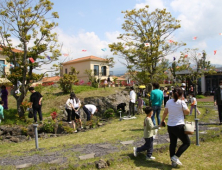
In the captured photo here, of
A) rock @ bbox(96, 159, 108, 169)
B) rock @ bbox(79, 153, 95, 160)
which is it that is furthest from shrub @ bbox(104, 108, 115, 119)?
rock @ bbox(96, 159, 108, 169)

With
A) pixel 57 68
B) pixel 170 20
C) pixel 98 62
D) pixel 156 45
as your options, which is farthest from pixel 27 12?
pixel 98 62

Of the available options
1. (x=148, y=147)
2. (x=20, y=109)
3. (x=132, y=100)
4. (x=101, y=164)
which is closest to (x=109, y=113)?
(x=132, y=100)

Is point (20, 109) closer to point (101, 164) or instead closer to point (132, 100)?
point (132, 100)

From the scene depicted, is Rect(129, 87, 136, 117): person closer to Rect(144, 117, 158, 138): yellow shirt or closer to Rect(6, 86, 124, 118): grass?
Rect(6, 86, 124, 118): grass

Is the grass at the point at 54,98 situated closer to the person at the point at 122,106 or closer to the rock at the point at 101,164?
the person at the point at 122,106

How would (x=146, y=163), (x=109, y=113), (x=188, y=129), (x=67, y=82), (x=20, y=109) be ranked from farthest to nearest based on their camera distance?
(x=67, y=82), (x=109, y=113), (x=20, y=109), (x=146, y=163), (x=188, y=129)

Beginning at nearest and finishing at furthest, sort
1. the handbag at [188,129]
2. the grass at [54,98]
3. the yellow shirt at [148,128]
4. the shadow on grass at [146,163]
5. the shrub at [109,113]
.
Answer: the handbag at [188,129], the shadow on grass at [146,163], the yellow shirt at [148,128], the shrub at [109,113], the grass at [54,98]

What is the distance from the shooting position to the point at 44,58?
11.1 m

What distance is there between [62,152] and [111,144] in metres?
1.38

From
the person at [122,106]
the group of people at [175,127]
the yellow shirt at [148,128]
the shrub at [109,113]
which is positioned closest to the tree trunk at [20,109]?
the shrub at [109,113]

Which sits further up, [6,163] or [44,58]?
[44,58]

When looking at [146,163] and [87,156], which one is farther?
[87,156]

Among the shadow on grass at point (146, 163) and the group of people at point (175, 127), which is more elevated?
the group of people at point (175, 127)

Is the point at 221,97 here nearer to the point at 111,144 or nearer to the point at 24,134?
the point at 111,144
